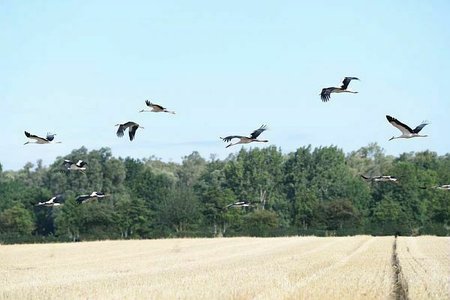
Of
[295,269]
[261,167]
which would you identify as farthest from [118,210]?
[295,269]

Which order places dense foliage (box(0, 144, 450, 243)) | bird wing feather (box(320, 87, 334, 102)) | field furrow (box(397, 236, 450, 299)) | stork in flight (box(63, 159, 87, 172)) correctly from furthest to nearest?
dense foliage (box(0, 144, 450, 243)), stork in flight (box(63, 159, 87, 172)), bird wing feather (box(320, 87, 334, 102)), field furrow (box(397, 236, 450, 299))

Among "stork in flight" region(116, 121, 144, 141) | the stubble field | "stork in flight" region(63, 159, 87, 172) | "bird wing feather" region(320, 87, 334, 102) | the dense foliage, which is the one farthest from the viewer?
the dense foliage

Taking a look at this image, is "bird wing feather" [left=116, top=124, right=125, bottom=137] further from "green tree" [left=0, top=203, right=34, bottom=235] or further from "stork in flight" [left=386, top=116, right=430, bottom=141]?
"green tree" [left=0, top=203, right=34, bottom=235]

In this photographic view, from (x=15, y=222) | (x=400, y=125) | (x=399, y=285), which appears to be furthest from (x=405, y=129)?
(x=15, y=222)

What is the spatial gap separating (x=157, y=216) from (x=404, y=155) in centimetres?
6323

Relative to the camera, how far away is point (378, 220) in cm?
11500

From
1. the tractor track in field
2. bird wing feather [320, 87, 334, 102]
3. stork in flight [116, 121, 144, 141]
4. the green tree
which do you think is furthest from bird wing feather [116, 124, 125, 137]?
the green tree

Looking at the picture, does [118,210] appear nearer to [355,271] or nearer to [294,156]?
[294,156]

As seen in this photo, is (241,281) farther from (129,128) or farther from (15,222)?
(15,222)

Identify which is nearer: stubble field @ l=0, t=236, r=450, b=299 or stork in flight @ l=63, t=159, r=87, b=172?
stubble field @ l=0, t=236, r=450, b=299

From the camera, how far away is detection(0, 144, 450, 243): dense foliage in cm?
10569

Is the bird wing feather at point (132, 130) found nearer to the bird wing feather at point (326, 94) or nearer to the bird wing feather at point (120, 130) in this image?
the bird wing feather at point (120, 130)

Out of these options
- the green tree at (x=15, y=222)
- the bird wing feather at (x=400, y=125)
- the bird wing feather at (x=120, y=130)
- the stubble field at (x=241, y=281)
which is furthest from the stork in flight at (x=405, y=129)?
the green tree at (x=15, y=222)

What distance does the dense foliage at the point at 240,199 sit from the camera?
106 meters
